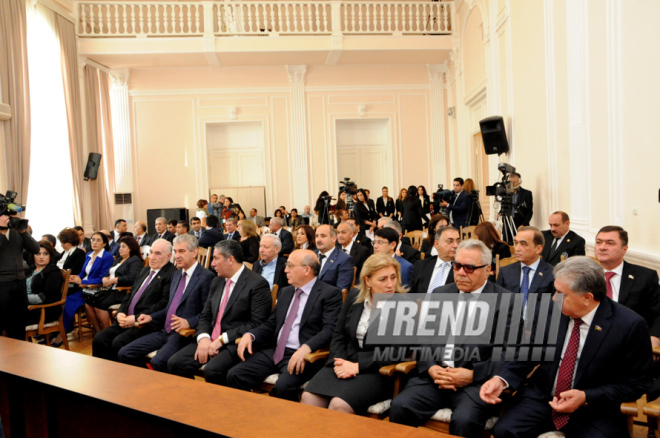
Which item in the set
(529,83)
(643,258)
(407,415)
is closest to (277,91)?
(529,83)

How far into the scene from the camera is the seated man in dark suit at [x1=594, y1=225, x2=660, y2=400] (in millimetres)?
3004

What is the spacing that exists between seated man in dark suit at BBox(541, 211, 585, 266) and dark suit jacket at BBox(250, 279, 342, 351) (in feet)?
7.70

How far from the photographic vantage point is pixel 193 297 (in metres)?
3.89

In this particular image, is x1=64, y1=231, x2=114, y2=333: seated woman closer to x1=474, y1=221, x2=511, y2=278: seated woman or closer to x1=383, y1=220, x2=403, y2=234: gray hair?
Result: x1=383, y1=220, x2=403, y2=234: gray hair

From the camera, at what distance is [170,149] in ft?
41.2

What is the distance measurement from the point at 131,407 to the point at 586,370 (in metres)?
1.74

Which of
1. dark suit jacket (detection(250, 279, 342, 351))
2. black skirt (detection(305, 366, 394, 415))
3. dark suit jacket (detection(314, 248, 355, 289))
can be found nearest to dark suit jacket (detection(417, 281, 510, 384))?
black skirt (detection(305, 366, 394, 415))

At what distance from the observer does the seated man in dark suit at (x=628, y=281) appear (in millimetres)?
3004

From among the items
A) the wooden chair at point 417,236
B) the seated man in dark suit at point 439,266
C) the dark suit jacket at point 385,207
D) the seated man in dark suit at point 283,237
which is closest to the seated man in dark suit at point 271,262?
the seated man in dark suit at point 439,266

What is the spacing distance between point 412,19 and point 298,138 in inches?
149

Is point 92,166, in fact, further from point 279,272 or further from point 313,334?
point 313,334

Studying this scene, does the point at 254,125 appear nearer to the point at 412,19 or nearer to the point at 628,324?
the point at 412,19

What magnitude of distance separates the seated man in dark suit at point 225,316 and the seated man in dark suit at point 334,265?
0.93 meters

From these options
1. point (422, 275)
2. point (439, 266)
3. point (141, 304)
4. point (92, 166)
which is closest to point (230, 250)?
point (141, 304)
